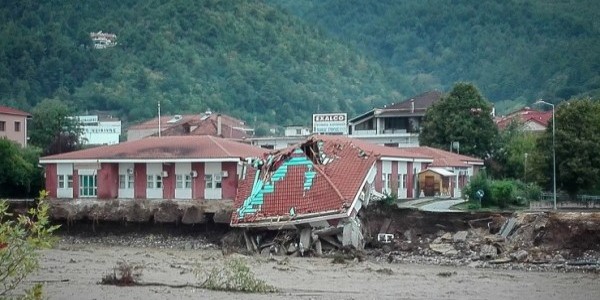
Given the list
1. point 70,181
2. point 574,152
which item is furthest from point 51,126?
point 574,152

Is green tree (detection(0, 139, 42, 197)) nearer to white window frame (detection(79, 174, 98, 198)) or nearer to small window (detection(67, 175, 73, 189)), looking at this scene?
small window (detection(67, 175, 73, 189))

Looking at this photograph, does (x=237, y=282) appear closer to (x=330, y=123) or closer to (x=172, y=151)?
(x=172, y=151)

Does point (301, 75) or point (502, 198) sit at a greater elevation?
point (301, 75)

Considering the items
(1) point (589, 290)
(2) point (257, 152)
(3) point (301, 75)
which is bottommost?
(1) point (589, 290)

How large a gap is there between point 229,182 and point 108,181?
6.85 metres

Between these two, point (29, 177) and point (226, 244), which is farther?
point (29, 177)

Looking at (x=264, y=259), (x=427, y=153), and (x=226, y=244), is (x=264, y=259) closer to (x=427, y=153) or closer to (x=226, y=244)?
(x=226, y=244)

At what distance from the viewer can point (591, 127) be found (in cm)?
6962

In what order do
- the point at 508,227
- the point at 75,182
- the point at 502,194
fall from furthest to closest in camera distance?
the point at 75,182, the point at 502,194, the point at 508,227

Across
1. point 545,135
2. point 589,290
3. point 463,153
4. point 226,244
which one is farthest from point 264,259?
point 463,153

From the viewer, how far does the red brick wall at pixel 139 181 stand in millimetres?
65438

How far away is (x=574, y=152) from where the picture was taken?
68562 mm

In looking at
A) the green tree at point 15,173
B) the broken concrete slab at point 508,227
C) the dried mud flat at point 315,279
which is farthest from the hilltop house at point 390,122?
the dried mud flat at point 315,279

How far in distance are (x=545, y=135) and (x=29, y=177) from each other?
3053 cm
